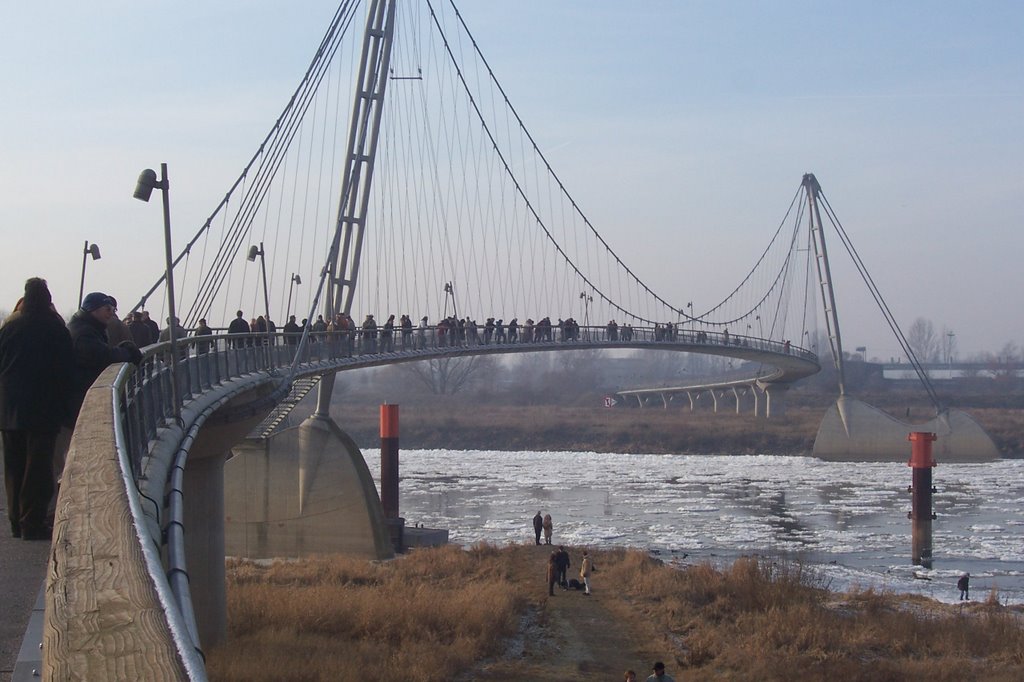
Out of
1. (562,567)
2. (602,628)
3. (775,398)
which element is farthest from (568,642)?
(775,398)

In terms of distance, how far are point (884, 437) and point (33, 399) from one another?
59.4 meters

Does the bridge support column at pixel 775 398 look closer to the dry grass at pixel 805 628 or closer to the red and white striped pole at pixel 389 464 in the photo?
the red and white striped pole at pixel 389 464

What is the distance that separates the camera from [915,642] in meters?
18.0

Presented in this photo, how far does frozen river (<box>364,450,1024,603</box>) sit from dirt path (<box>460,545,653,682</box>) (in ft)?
20.1

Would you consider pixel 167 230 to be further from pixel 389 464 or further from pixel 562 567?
pixel 389 464

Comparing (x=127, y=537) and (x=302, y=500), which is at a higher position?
(x=127, y=537)

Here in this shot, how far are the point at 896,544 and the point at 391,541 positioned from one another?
1333 centimetres

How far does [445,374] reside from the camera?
319ft

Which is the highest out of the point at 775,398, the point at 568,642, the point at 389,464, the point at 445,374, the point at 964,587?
the point at 445,374

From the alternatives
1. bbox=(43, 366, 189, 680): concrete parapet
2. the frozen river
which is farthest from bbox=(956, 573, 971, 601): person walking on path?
bbox=(43, 366, 189, 680): concrete parapet

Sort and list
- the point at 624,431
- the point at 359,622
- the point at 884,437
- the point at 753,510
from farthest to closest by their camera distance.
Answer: the point at 624,431, the point at 884,437, the point at 753,510, the point at 359,622

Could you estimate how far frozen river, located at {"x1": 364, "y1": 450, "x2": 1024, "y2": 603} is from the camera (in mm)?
28641

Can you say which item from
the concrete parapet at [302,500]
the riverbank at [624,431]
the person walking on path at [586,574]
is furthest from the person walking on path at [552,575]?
the riverbank at [624,431]

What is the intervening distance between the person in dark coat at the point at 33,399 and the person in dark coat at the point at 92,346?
30 centimetres
